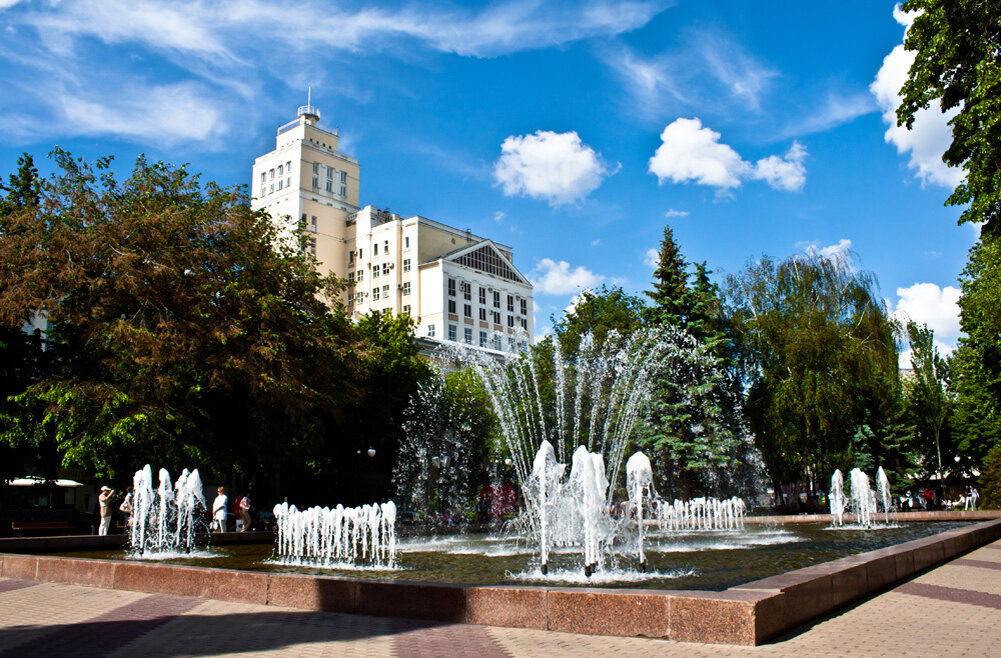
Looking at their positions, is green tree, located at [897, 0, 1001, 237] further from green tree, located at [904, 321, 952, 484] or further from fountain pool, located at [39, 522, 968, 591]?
green tree, located at [904, 321, 952, 484]

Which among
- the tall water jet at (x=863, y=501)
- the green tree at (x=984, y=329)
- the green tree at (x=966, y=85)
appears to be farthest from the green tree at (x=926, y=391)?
the green tree at (x=966, y=85)

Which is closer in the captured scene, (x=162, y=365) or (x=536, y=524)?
(x=162, y=365)

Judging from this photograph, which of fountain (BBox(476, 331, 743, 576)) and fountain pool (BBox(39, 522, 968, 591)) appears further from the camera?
fountain (BBox(476, 331, 743, 576))

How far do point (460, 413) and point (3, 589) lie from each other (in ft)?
94.1

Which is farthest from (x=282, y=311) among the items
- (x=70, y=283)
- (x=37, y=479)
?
(x=37, y=479)

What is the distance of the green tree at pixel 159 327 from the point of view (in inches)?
812

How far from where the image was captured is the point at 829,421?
3212cm

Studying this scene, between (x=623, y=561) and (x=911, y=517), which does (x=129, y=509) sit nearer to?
(x=623, y=561)

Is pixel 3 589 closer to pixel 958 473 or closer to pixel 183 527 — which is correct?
pixel 183 527

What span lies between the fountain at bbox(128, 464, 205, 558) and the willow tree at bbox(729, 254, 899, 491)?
77.6ft

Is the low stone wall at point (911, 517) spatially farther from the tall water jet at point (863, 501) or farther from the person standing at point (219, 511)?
the person standing at point (219, 511)

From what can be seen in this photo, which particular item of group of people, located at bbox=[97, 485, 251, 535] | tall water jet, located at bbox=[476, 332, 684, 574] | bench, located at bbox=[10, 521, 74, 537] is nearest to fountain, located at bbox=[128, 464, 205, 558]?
group of people, located at bbox=[97, 485, 251, 535]

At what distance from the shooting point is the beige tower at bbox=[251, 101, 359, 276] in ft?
260

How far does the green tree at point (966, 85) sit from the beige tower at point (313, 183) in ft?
215
